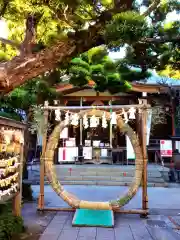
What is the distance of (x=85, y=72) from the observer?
7.50 meters

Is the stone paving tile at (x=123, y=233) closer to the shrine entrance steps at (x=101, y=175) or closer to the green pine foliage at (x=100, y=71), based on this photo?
the green pine foliage at (x=100, y=71)

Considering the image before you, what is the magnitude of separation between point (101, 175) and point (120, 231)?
7006 millimetres

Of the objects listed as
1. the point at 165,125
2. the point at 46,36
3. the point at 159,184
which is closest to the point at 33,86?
the point at 46,36

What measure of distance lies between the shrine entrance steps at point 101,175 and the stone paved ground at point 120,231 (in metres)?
5.32

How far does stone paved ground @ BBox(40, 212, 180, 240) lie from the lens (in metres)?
4.84

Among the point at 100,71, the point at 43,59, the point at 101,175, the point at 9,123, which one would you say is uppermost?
the point at 100,71

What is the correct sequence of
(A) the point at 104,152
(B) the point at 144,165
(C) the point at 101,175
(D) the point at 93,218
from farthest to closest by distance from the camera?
(A) the point at 104,152 → (C) the point at 101,175 → (B) the point at 144,165 → (D) the point at 93,218

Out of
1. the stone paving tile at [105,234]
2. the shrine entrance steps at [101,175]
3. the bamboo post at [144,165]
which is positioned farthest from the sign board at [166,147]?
the stone paving tile at [105,234]

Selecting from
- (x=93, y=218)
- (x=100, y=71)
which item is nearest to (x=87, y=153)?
(x=100, y=71)

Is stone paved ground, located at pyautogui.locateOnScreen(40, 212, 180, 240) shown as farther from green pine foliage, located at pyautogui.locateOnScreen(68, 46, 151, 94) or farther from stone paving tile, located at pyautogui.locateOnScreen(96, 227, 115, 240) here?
green pine foliage, located at pyautogui.locateOnScreen(68, 46, 151, 94)

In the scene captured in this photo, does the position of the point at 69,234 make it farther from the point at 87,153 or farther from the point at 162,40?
the point at 87,153

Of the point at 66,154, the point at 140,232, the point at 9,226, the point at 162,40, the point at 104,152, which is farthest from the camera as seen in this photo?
the point at 104,152

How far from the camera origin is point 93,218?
579cm

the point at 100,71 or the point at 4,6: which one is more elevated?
the point at 4,6
